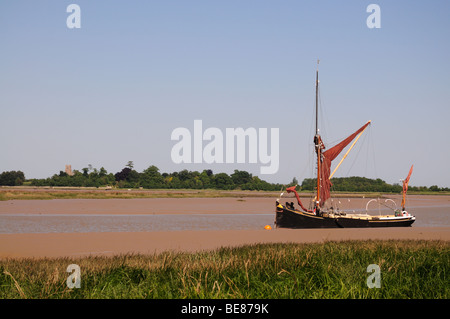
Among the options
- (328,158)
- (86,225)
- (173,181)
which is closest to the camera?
(86,225)

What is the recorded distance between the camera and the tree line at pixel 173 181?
158 m

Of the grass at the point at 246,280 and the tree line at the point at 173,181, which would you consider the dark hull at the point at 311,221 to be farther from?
the tree line at the point at 173,181

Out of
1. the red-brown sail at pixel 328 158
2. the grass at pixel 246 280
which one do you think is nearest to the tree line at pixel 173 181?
the red-brown sail at pixel 328 158

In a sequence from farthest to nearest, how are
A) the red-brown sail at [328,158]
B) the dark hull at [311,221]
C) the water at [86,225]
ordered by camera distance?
1. the red-brown sail at [328,158]
2. the dark hull at [311,221]
3. the water at [86,225]

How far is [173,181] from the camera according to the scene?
164 metres

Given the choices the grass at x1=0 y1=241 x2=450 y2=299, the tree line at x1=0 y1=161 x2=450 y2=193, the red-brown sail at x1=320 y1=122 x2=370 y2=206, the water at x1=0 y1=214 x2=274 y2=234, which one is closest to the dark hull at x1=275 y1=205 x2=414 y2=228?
the water at x1=0 y1=214 x2=274 y2=234

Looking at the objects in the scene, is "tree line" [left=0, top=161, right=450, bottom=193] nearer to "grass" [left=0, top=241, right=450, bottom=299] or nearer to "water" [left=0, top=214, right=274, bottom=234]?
"water" [left=0, top=214, right=274, bottom=234]

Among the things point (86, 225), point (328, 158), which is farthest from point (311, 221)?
point (86, 225)

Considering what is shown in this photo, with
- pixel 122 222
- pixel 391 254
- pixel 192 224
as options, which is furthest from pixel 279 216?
pixel 391 254

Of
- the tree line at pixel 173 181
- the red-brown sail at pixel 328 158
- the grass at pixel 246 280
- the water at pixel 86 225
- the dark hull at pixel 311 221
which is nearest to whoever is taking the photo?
the grass at pixel 246 280

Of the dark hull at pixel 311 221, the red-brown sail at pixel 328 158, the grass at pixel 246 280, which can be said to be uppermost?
the red-brown sail at pixel 328 158

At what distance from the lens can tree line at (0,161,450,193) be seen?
157500 mm

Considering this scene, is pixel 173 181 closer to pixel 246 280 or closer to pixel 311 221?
pixel 311 221
